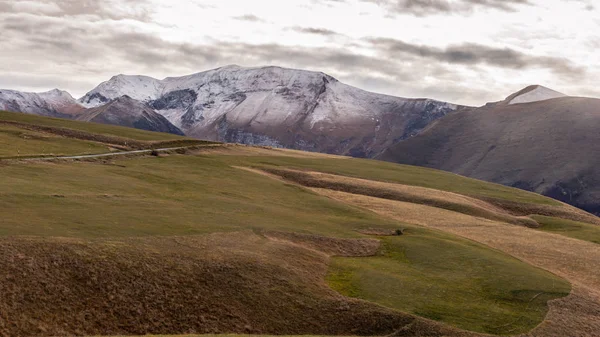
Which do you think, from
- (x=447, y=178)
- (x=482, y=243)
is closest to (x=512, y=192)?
(x=447, y=178)

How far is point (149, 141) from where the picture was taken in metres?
145

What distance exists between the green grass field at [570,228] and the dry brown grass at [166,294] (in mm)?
61452

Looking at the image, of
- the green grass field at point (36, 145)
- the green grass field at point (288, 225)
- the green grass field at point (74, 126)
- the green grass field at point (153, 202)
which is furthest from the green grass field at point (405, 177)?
the green grass field at point (288, 225)

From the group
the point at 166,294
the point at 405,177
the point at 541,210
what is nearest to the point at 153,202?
the point at 166,294

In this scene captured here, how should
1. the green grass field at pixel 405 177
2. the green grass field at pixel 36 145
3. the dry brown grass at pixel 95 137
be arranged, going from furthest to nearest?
the green grass field at pixel 405 177
the dry brown grass at pixel 95 137
the green grass field at pixel 36 145

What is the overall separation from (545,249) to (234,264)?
46.9 m

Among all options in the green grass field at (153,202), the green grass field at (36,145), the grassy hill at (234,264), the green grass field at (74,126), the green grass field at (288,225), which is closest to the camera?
the grassy hill at (234,264)

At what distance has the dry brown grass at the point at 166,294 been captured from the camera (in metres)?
39.4

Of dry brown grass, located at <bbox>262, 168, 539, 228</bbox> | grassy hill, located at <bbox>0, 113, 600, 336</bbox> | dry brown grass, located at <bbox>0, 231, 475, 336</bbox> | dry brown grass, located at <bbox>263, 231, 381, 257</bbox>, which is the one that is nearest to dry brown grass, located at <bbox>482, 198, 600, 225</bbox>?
dry brown grass, located at <bbox>262, 168, 539, 228</bbox>

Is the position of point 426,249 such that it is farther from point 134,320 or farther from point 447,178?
point 447,178

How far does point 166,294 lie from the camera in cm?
4425

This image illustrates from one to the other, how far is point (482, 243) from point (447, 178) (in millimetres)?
78570

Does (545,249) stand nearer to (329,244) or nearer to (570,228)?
(570,228)

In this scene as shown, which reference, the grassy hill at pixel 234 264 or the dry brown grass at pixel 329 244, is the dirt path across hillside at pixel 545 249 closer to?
the grassy hill at pixel 234 264
